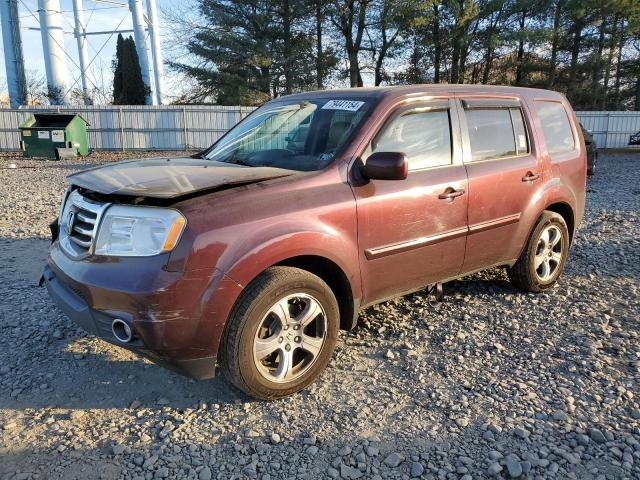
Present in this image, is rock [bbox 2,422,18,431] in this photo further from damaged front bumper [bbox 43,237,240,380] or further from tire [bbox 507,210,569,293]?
tire [bbox 507,210,569,293]

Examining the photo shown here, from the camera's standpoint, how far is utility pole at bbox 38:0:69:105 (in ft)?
87.1

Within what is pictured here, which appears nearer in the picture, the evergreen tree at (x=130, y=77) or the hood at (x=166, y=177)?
the hood at (x=166, y=177)

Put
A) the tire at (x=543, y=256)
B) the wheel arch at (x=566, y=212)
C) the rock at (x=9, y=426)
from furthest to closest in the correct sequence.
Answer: the wheel arch at (x=566, y=212)
the tire at (x=543, y=256)
the rock at (x=9, y=426)

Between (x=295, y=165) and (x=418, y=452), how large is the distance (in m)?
1.94

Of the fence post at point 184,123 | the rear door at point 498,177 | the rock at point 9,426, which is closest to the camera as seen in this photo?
the rock at point 9,426

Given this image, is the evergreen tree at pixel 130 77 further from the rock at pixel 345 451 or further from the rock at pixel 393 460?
the rock at pixel 393 460

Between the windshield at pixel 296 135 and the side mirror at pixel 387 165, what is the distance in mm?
315

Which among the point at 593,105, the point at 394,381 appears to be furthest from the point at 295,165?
the point at 593,105

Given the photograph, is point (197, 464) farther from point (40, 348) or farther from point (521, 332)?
point (521, 332)

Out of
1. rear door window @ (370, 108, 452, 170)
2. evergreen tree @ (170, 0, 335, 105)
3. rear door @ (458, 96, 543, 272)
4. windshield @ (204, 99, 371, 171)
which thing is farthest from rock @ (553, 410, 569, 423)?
evergreen tree @ (170, 0, 335, 105)

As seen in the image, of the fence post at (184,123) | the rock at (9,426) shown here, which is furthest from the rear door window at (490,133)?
the fence post at (184,123)

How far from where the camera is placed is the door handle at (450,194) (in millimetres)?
3824

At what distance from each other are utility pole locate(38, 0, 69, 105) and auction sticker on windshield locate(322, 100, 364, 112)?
89.3ft

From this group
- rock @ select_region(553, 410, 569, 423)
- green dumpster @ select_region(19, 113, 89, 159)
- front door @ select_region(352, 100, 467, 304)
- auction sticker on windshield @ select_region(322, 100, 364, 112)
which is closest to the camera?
rock @ select_region(553, 410, 569, 423)
